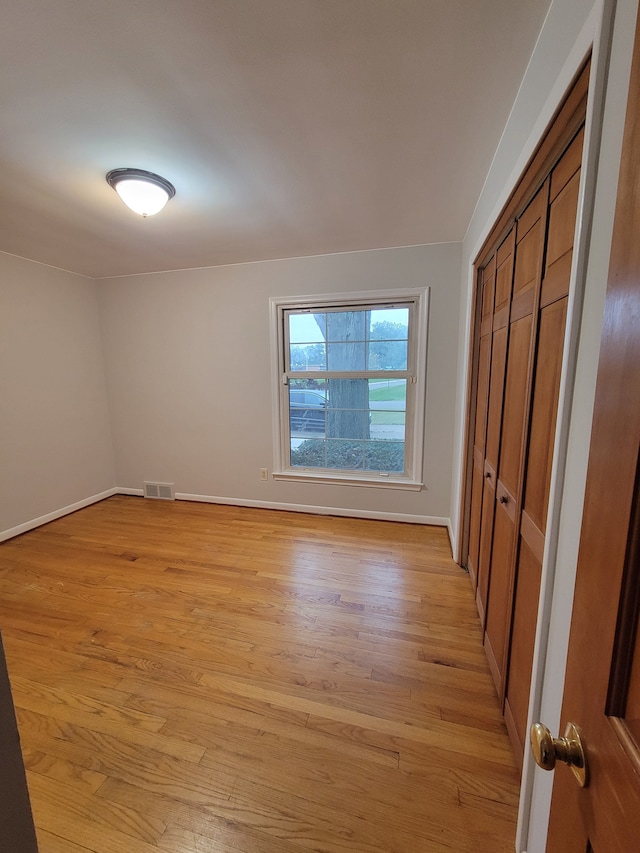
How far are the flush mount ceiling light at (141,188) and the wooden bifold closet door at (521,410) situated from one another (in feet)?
5.82

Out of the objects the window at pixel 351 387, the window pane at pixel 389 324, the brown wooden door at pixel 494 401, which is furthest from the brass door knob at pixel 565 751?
the window pane at pixel 389 324

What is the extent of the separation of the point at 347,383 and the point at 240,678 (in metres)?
2.28

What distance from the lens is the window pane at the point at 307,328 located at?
3.06 metres

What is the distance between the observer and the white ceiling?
3.25ft

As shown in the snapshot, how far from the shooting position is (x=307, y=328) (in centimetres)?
311

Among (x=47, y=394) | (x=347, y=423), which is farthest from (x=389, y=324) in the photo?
(x=47, y=394)

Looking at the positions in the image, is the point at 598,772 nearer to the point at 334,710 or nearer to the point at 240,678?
the point at 334,710

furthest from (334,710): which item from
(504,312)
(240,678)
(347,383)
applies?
(347,383)

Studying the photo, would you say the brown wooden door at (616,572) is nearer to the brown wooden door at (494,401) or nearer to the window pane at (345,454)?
the brown wooden door at (494,401)

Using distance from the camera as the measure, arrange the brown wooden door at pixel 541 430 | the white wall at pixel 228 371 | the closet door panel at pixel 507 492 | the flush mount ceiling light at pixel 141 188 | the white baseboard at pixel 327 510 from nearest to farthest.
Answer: the brown wooden door at pixel 541 430, the closet door panel at pixel 507 492, the flush mount ceiling light at pixel 141 188, the white wall at pixel 228 371, the white baseboard at pixel 327 510

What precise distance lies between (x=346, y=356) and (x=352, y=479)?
1.16 meters

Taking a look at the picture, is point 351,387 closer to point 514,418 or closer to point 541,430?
point 514,418

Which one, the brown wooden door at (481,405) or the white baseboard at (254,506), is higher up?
the brown wooden door at (481,405)

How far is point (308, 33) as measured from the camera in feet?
3.39
